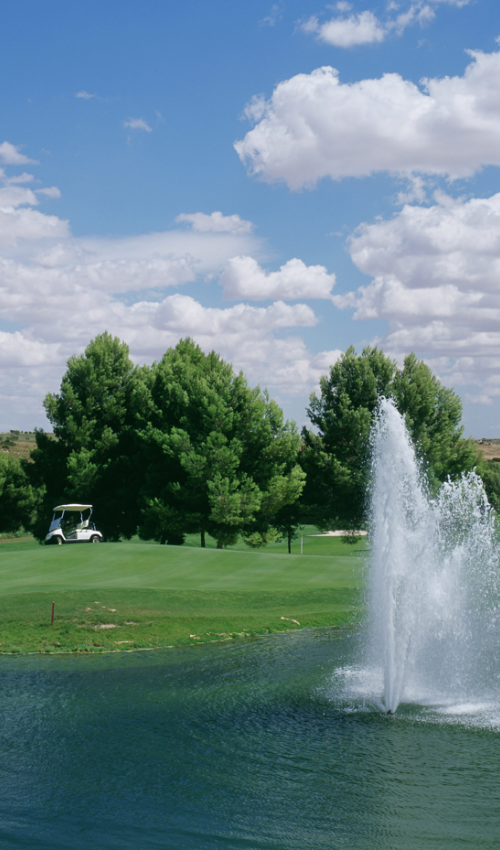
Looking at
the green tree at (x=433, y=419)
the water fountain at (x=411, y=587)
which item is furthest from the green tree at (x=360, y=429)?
the water fountain at (x=411, y=587)

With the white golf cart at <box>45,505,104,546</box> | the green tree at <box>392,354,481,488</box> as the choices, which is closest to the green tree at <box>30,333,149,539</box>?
the white golf cart at <box>45,505,104,546</box>

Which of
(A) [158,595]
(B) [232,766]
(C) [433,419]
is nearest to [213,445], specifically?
(C) [433,419]

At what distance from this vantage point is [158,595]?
79.0 feet

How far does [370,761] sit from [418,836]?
239 cm

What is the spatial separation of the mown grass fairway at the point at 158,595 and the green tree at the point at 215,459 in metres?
9.90

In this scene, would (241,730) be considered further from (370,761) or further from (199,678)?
(199,678)

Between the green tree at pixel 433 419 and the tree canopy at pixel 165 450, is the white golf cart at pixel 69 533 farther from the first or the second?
the green tree at pixel 433 419

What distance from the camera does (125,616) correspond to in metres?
21.3

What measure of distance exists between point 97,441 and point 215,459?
35.6 feet

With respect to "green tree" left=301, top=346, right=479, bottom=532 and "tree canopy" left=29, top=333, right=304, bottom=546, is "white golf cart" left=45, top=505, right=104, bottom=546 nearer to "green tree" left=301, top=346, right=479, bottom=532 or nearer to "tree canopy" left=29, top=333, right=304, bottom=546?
"tree canopy" left=29, top=333, right=304, bottom=546

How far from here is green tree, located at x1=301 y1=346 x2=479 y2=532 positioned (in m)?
48.5

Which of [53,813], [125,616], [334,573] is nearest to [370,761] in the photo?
[53,813]

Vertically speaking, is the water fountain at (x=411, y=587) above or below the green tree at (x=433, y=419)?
below

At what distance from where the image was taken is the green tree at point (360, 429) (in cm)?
4850
